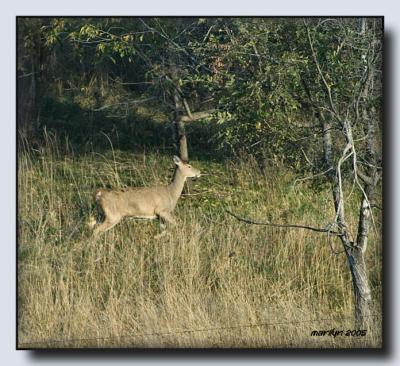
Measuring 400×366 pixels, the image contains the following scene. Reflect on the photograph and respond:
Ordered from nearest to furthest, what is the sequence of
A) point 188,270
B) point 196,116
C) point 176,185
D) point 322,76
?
point 322,76
point 188,270
point 196,116
point 176,185

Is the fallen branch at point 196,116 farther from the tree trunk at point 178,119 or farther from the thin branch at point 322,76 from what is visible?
the thin branch at point 322,76

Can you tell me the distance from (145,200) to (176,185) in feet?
1.02

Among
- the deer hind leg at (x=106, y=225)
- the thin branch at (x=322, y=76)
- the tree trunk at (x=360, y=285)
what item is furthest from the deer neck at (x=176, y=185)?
the thin branch at (x=322, y=76)

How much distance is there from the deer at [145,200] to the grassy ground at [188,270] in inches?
4.2

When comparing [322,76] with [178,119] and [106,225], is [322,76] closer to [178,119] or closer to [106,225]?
[178,119]

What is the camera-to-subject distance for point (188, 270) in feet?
30.0

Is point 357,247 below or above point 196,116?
below

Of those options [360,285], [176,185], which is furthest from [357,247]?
[176,185]

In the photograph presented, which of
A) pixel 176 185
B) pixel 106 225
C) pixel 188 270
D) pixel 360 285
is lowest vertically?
pixel 360 285

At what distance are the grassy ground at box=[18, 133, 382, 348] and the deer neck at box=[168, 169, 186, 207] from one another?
0.63ft

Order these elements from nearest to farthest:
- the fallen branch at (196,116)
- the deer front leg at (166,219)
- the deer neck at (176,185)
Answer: the fallen branch at (196,116)
the deer front leg at (166,219)
the deer neck at (176,185)

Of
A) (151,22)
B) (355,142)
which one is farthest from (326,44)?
(151,22)

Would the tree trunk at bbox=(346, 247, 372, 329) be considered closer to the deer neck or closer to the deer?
the deer

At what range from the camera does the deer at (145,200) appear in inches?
388
